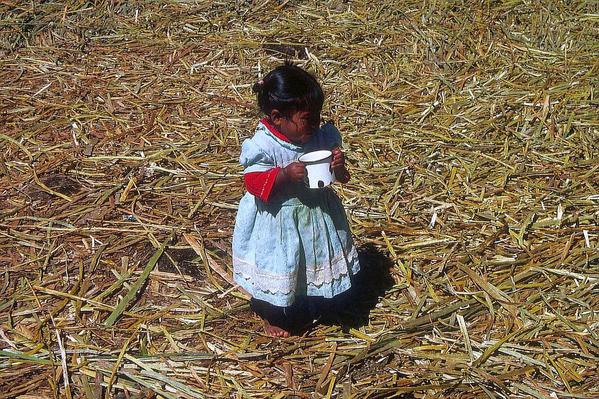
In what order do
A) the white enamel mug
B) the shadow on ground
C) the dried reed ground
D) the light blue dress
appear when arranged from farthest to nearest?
the shadow on ground, the dried reed ground, the light blue dress, the white enamel mug

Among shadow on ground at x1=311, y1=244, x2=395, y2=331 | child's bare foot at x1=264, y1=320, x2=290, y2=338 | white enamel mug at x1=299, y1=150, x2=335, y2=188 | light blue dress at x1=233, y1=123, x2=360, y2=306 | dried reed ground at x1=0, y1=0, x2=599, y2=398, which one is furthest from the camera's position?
shadow on ground at x1=311, y1=244, x2=395, y2=331

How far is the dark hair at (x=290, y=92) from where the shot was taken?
3172mm

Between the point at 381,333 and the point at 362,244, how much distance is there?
0.68 m

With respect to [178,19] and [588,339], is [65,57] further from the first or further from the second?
[588,339]

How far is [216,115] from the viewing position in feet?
18.1

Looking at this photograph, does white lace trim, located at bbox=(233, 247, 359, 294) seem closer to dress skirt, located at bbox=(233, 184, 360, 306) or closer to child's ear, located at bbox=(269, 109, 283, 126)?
dress skirt, located at bbox=(233, 184, 360, 306)

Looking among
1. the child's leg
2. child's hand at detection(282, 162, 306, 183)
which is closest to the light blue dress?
child's hand at detection(282, 162, 306, 183)

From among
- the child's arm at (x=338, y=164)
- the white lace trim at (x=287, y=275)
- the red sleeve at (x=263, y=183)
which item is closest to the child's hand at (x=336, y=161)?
the child's arm at (x=338, y=164)

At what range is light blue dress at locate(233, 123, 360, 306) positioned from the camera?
335 cm

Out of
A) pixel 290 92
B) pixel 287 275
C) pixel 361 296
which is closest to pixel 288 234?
pixel 287 275

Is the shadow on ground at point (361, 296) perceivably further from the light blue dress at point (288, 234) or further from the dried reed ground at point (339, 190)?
the light blue dress at point (288, 234)

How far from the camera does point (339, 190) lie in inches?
185

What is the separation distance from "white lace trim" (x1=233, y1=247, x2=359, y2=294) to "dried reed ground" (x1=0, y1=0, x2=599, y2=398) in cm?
32

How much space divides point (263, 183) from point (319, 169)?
0.25 m
